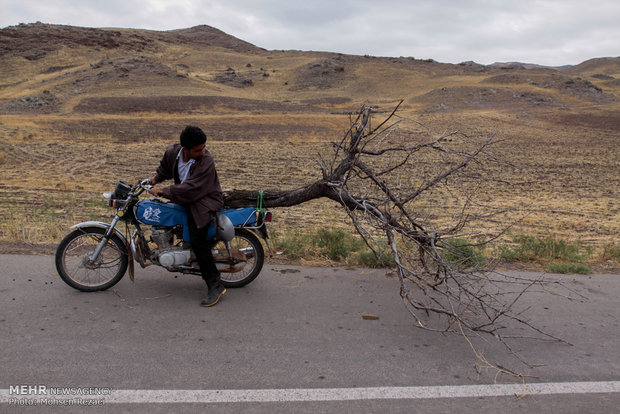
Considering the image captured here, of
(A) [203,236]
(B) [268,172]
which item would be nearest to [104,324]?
(A) [203,236]

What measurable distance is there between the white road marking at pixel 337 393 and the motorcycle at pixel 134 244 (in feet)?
6.23

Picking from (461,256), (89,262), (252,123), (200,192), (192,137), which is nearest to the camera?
(192,137)

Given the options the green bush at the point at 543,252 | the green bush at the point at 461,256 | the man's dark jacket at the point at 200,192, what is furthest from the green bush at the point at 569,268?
the man's dark jacket at the point at 200,192

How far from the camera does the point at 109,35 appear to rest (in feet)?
259

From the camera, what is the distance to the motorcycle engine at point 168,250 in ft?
16.4

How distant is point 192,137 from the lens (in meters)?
4.71

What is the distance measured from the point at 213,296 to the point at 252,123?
92.2ft

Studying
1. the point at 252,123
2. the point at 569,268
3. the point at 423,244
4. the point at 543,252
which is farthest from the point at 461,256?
the point at 252,123

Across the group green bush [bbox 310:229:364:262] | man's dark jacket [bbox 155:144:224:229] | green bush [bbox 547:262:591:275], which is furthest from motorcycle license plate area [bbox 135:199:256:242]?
green bush [bbox 547:262:591:275]

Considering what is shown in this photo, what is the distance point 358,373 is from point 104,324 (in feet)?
7.17

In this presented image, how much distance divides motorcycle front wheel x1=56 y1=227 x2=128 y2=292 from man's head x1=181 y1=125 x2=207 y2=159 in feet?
3.92

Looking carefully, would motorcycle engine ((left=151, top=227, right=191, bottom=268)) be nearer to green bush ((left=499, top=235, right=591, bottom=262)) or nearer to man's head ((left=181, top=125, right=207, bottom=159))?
man's head ((left=181, top=125, right=207, bottom=159))

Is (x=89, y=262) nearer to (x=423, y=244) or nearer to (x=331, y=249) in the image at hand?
(x=331, y=249)

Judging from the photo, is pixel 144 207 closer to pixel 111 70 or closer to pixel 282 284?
pixel 282 284
